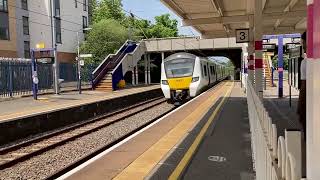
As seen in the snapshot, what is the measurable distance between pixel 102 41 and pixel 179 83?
28.2m

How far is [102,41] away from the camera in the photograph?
5300 cm

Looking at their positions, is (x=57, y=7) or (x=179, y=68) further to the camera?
(x=57, y=7)

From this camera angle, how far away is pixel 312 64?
1.78 metres

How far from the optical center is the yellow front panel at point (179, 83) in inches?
1038

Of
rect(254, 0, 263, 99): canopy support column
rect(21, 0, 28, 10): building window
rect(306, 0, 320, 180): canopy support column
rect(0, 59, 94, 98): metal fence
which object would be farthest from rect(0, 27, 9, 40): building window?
rect(306, 0, 320, 180): canopy support column

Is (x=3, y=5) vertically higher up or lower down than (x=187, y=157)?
higher up

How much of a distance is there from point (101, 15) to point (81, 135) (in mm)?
53856

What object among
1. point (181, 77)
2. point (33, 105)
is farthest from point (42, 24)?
point (33, 105)

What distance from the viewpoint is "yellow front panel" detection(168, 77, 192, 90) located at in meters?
26.4

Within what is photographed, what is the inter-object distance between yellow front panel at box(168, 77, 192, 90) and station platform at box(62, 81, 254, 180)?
1234 cm

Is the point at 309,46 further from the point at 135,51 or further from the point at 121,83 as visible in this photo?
the point at 135,51

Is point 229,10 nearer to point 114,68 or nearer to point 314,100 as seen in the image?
A: point 314,100

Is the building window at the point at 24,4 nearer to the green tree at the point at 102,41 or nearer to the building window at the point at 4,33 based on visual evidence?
the building window at the point at 4,33

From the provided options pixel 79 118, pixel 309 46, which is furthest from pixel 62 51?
pixel 309 46
